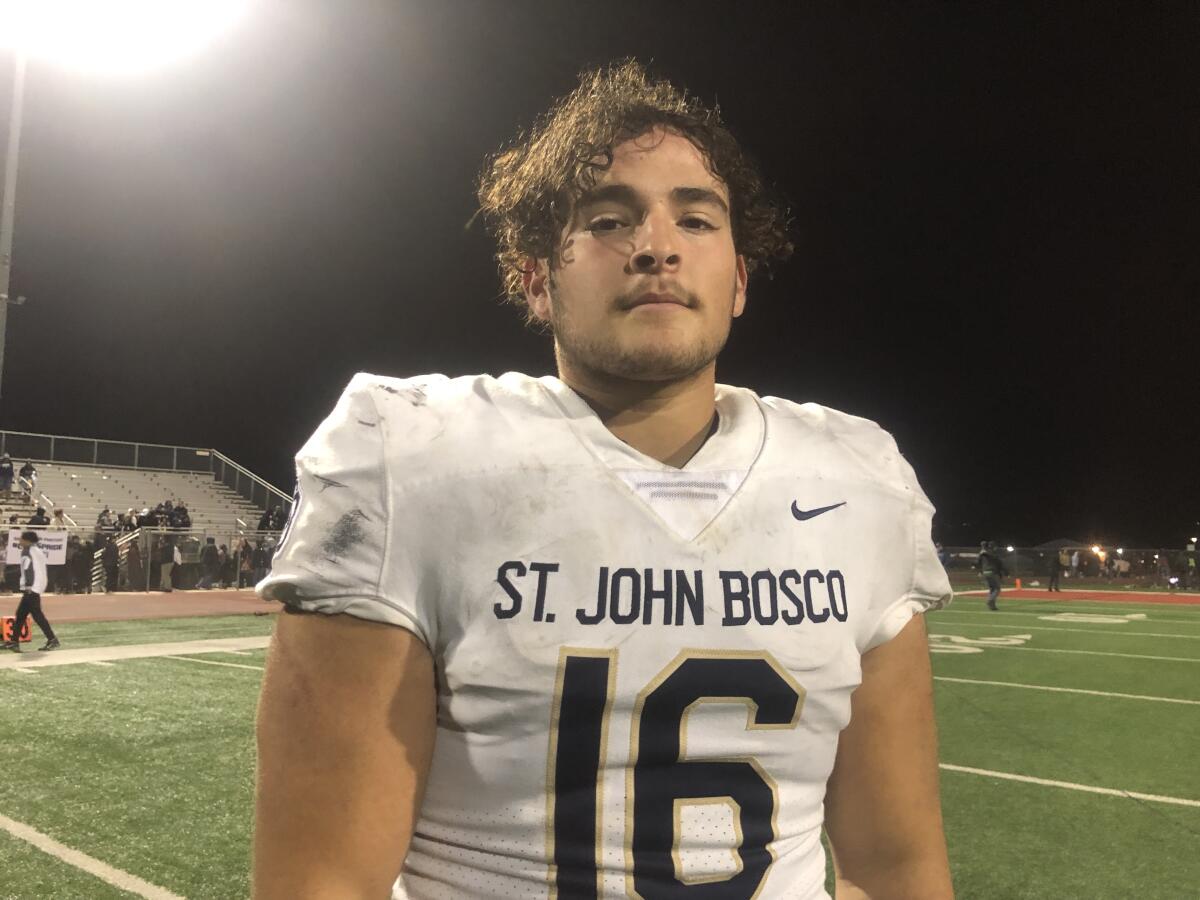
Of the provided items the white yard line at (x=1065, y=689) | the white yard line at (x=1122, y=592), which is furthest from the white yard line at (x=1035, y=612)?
the white yard line at (x=1065, y=689)

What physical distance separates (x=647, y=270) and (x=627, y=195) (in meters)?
0.15

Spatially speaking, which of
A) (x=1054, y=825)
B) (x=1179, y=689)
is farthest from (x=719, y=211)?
(x=1179, y=689)

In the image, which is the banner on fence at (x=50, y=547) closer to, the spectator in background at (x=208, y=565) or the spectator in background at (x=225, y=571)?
the spectator in background at (x=208, y=565)

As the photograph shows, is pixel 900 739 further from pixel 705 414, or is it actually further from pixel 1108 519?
pixel 1108 519

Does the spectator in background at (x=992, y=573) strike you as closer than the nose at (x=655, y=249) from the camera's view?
No

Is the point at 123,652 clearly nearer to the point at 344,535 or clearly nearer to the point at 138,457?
the point at 344,535

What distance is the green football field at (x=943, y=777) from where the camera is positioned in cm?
353

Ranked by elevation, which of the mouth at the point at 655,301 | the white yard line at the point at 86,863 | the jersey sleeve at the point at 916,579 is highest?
the mouth at the point at 655,301

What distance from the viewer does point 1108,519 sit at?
58.0 meters

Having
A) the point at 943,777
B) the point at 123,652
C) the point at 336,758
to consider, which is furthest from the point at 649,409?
the point at 123,652

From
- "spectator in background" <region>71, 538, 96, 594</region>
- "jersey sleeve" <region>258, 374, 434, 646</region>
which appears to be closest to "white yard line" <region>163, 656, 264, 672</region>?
"jersey sleeve" <region>258, 374, 434, 646</region>

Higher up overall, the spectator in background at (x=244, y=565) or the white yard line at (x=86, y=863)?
the spectator in background at (x=244, y=565)

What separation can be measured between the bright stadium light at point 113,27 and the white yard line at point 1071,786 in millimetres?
9172

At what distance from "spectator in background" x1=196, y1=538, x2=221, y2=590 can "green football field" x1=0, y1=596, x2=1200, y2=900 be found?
33.3 feet
